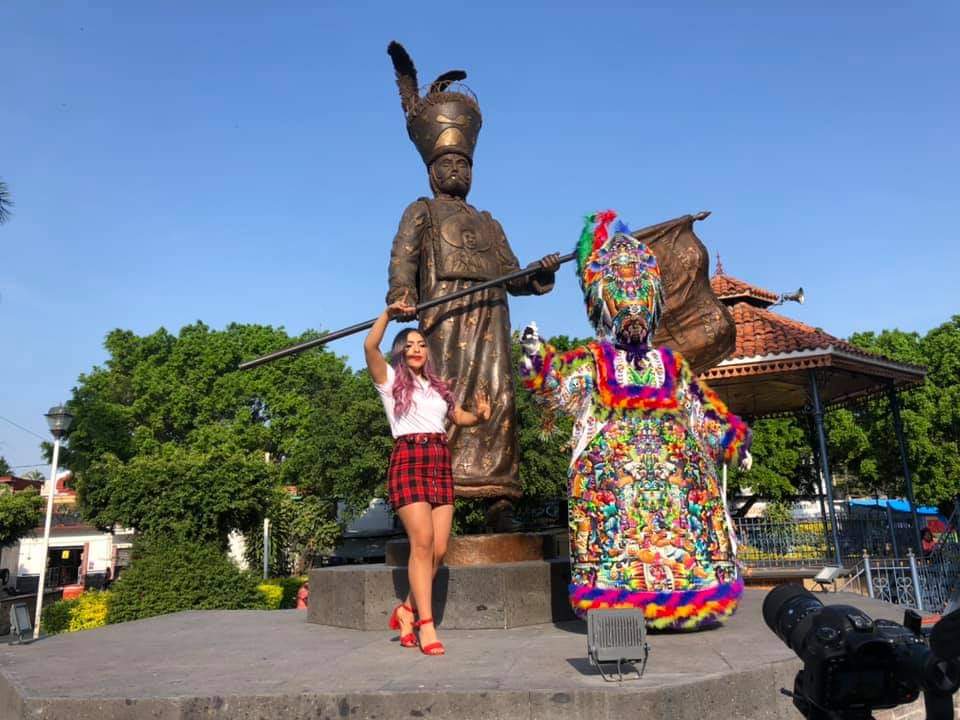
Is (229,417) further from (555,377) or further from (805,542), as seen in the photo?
(555,377)

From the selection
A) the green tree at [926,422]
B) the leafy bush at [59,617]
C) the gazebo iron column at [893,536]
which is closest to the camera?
the leafy bush at [59,617]

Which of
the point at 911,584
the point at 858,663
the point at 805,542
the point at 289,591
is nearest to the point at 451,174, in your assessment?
the point at 858,663

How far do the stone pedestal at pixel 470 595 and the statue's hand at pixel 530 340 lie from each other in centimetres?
157

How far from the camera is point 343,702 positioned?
3.19 m

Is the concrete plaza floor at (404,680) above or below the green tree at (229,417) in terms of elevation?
below

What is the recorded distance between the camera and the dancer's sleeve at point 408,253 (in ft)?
19.7

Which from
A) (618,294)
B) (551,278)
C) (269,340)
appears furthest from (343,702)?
(269,340)

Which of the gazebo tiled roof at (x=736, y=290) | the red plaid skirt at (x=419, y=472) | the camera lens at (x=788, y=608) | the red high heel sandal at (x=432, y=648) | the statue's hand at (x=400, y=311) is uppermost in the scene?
the gazebo tiled roof at (x=736, y=290)

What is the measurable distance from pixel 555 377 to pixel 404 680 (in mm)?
2079

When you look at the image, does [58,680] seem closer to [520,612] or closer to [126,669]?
[126,669]

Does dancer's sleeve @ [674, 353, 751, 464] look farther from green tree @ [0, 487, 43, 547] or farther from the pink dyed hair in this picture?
green tree @ [0, 487, 43, 547]

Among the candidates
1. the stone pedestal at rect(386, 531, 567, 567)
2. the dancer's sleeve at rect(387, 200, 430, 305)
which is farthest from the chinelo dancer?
the dancer's sleeve at rect(387, 200, 430, 305)

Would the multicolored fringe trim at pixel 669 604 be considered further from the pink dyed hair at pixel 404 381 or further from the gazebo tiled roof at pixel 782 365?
the gazebo tiled roof at pixel 782 365

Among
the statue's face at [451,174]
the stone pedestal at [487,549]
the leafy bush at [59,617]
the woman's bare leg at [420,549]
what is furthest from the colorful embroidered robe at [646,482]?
the leafy bush at [59,617]
